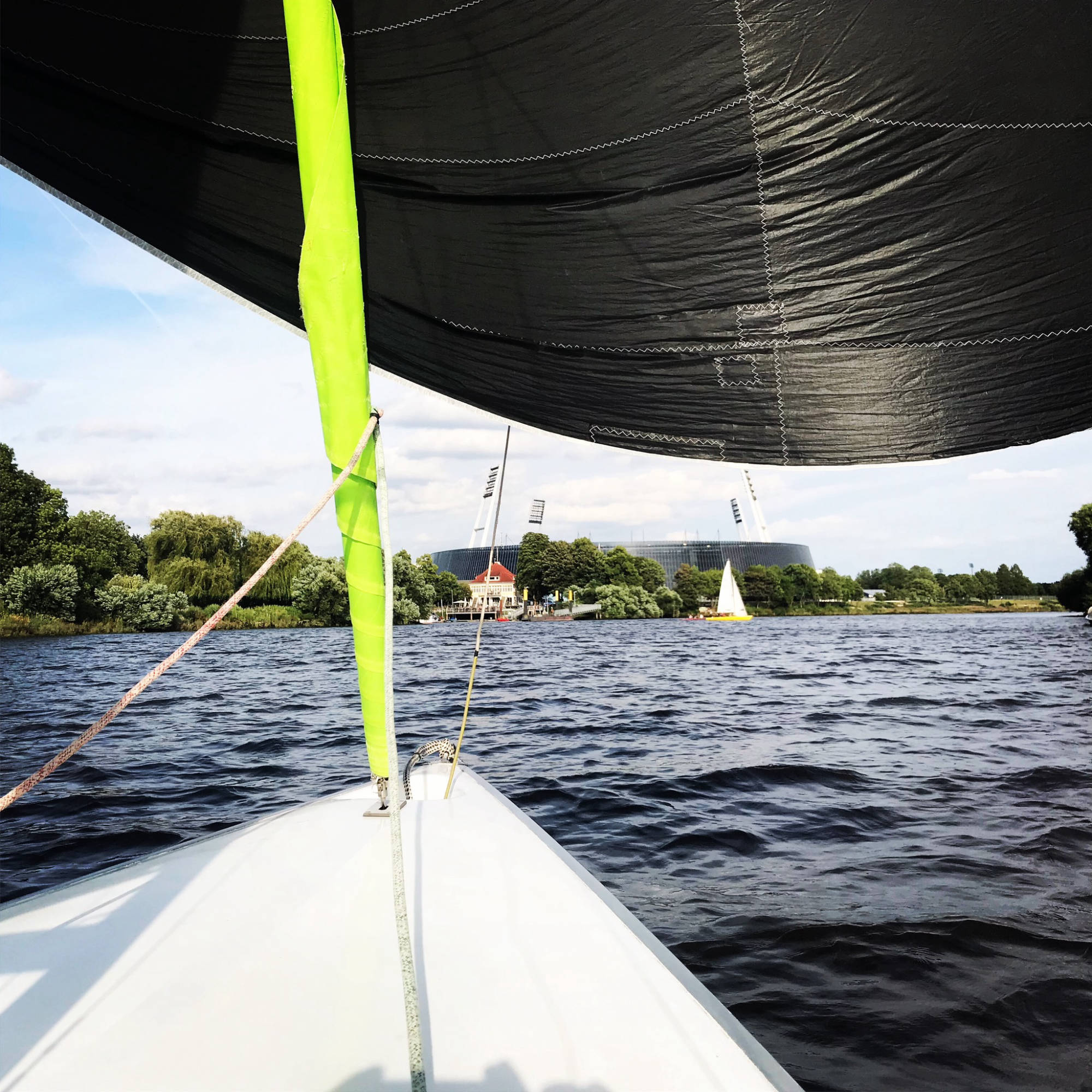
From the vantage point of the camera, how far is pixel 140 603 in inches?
1480

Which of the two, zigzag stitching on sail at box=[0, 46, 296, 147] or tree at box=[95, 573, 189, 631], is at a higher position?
zigzag stitching on sail at box=[0, 46, 296, 147]

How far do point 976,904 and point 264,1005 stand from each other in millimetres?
3968

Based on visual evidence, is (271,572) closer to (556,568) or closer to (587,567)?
(556,568)

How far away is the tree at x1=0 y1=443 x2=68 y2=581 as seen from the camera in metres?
37.1

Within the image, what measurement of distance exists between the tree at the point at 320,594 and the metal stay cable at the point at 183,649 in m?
42.6

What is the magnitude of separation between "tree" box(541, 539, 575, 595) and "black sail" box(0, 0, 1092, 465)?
7048 cm

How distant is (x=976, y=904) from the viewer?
404cm

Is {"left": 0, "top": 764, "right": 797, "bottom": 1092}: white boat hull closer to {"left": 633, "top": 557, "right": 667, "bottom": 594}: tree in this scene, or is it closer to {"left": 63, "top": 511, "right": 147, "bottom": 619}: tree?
{"left": 63, "top": 511, "right": 147, "bottom": 619}: tree

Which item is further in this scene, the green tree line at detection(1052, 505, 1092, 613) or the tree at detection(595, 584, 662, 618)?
the tree at detection(595, 584, 662, 618)

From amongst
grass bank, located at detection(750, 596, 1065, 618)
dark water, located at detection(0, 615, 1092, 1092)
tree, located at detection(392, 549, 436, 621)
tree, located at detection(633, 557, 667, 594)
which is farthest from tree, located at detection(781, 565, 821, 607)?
dark water, located at detection(0, 615, 1092, 1092)

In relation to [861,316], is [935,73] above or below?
above

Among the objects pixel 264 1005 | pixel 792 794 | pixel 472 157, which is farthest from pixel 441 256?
pixel 792 794

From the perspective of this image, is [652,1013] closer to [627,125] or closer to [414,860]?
[414,860]

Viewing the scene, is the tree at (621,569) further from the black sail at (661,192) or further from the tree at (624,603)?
the black sail at (661,192)
